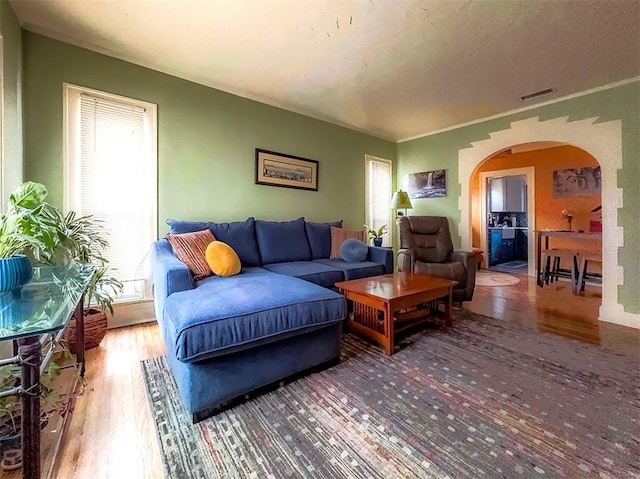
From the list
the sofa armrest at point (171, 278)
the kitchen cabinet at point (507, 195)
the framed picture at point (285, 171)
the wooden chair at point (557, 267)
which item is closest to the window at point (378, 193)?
the framed picture at point (285, 171)

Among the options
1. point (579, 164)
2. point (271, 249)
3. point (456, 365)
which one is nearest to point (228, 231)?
point (271, 249)

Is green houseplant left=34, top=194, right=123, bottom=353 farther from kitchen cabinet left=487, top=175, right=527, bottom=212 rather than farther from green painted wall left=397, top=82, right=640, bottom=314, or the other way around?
kitchen cabinet left=487, top=175, right=527, bottom=212

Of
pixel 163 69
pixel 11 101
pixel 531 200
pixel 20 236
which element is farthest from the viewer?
pixel 531 200

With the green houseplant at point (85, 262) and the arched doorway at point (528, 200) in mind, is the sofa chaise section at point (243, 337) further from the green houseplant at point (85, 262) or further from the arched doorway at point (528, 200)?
the arched doorway at point (528, 200)

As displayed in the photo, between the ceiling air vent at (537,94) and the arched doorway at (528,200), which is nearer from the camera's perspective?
the ceiling air vent at (537,94)

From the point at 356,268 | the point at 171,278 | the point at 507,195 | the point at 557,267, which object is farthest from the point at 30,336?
the point at 507,195

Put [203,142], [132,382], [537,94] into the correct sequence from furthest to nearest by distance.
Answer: [537,94], [203,142], [132,382]

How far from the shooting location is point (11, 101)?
1846 mm

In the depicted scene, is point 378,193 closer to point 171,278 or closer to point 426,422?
point 171,278

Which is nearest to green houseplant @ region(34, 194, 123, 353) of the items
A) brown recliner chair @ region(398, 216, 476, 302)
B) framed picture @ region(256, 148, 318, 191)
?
framed picture @ region(256, 148, 318, 191)

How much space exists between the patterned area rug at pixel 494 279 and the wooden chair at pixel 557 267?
411mm

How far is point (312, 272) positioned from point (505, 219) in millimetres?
5681

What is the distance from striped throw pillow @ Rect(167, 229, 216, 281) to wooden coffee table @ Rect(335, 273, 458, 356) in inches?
42.5

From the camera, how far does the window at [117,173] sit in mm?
2301
